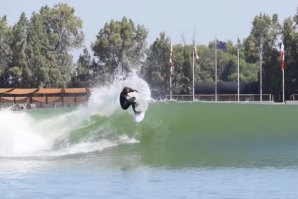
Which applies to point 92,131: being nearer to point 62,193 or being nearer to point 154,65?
point 62,193

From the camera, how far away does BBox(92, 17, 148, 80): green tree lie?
105875 millimetres

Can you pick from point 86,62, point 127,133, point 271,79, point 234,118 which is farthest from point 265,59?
point 127,133

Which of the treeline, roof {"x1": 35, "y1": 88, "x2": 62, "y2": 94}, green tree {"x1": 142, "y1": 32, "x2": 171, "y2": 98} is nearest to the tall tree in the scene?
the treeline

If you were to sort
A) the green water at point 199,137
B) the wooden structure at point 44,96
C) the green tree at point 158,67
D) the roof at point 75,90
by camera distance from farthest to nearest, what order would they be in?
1. the green tree at point 158,67
2. the roof at point 75,90
3. the wooden structure at point 44,96
4. the green water at point 199,137

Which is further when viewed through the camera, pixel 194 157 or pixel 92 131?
pixel 92 131

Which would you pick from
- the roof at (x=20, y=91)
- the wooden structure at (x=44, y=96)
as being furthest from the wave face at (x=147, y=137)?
the roof at (x=20, y=91)

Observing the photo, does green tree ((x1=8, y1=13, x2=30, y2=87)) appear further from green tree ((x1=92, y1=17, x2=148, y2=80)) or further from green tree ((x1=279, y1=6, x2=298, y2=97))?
green tree ((x1=279, y1=6, x2=298, y2=97))

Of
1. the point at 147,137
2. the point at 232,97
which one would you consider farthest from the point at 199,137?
the point at 232,97

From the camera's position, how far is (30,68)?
98.2 m

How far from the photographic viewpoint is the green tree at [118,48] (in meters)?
106

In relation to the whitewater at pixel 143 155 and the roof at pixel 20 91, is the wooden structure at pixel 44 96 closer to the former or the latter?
the roof at pixel 20 91

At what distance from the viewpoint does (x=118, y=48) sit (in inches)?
4222

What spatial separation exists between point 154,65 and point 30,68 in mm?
17469

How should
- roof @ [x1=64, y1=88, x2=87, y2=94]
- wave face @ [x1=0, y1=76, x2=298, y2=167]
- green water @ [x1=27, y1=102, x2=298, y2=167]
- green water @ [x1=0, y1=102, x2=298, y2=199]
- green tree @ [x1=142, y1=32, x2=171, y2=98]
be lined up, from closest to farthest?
green water @ [x1=0, y1=102, x2=298, y2=199]
green water @ [x1=27, y1=102, x2=298, y2=167]
wave face @ [x1=0, y1=76, x2=298, y2=167]
roof @ [x1=64, y1=88, x2=87, y2=94]
green tree @ [x1=142, y1=32, x2=171, y2=98]
